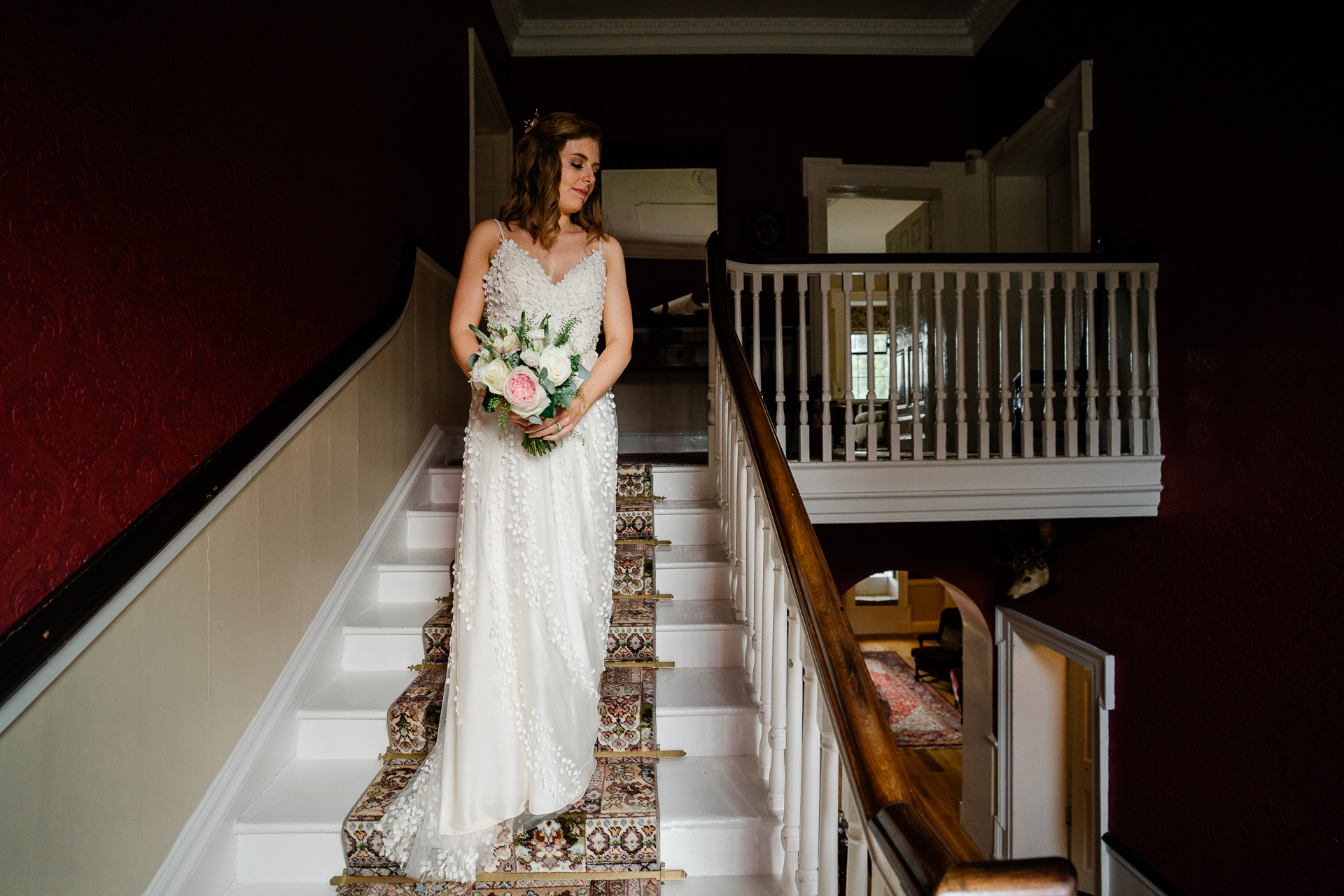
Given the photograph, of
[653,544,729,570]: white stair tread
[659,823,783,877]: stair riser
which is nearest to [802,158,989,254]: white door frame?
[653,544,729,570]: white stair tread

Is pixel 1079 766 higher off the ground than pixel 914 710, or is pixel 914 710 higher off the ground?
pixel 1079 766

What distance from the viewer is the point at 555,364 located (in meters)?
1.38

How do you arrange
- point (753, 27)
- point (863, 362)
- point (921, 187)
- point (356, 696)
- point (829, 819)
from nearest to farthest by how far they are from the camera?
point (829, 819) → point (356, 696) → point (753, 27) → point (921, 187) → point (863, 362)

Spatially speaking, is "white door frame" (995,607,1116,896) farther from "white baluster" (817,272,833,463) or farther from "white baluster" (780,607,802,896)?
"white baluster" (780,607,802,896)

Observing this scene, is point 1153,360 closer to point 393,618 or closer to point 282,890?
point 393,618

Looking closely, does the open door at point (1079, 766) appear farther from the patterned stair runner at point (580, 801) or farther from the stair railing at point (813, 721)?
the patterned stair runner at point (580, 801)

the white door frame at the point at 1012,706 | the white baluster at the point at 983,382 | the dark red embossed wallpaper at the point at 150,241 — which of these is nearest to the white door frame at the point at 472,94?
the dark red embossed wallpaper at the point at 150,241

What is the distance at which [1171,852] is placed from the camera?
335cm

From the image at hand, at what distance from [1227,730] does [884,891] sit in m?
3.02

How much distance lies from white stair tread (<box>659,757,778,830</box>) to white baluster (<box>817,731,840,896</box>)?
0.41 m

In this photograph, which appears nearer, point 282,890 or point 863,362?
point 282,890

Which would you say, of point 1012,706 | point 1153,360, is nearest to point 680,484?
point 1153,360

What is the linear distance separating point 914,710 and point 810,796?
7.25 meters

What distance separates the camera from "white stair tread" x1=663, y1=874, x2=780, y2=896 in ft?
5.26
